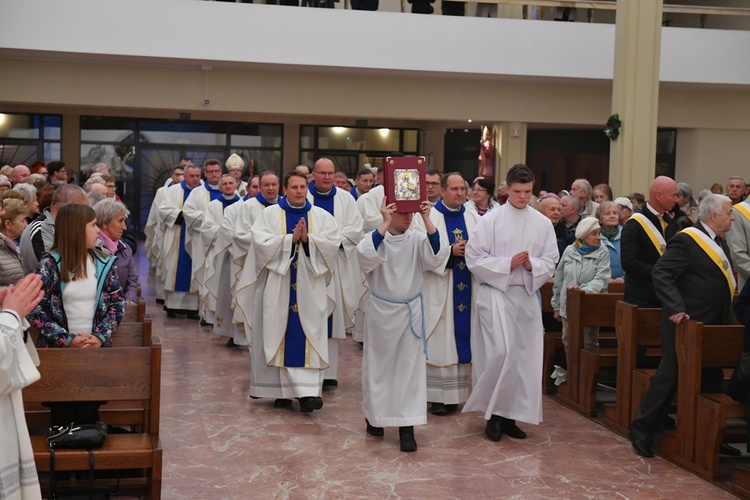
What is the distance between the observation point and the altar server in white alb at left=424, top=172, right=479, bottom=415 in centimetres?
770

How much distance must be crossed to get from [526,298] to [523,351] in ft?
1.25

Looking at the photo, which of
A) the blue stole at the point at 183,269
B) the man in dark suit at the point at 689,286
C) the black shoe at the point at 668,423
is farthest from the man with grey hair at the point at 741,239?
the blue stole at the point at 183,269

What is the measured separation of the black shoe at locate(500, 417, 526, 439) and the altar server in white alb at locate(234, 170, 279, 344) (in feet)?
7.56

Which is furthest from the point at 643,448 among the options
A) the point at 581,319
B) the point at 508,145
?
the point at 508,145

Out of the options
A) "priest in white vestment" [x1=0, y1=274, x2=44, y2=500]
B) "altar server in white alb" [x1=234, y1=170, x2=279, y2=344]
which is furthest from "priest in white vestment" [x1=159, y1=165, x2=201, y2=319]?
"priest in white vestment" [x1=0, y1=274, x2=44, y2=500]

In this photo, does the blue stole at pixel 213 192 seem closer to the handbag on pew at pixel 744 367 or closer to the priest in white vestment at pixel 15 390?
the handbag on pew at pixel 744 367

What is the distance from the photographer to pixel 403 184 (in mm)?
6680

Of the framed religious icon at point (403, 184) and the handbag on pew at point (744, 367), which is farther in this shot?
the framed religious icon at point (403, 184)

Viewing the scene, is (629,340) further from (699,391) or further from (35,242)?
(35,242)

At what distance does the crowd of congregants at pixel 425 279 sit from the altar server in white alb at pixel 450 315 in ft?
0.04

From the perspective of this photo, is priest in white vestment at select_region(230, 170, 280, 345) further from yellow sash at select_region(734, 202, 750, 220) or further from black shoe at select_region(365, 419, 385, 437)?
yellow sash at select_region(734, 202, 750, 220)

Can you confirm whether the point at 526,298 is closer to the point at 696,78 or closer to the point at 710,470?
the point at 710,470

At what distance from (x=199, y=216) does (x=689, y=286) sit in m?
7.24

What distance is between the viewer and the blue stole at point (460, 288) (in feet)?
25.5
